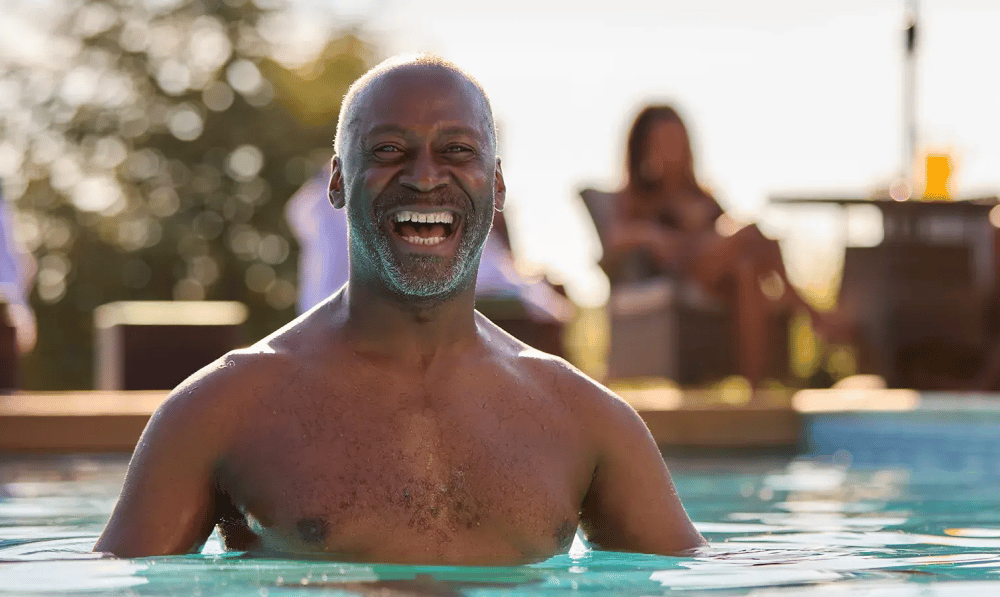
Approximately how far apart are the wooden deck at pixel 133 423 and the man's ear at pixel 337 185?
3.69 meters

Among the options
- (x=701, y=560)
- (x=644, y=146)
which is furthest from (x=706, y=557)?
(x=644, y=146)

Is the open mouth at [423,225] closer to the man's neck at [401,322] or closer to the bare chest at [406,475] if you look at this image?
the man's neck at [401,322]

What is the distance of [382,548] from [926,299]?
7.00m

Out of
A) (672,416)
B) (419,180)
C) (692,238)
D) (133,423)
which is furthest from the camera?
(692,238)

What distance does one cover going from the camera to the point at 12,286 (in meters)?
7.93

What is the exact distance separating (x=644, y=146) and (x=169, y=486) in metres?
6.45

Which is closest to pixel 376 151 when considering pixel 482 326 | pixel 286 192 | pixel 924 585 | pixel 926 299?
pixel 482 326

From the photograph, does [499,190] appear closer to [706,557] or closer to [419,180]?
[419,180]

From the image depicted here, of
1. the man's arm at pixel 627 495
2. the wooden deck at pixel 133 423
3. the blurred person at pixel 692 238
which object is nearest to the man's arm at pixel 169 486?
the man's arm at pixel 627 495

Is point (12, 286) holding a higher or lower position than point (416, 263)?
higher

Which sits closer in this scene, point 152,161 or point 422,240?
point 422,240

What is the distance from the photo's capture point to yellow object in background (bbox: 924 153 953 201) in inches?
361

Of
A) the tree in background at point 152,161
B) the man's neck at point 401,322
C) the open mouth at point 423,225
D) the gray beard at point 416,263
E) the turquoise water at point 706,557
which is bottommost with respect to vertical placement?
the turquoise water at point 706,557

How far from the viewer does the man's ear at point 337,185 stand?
8.53ft
